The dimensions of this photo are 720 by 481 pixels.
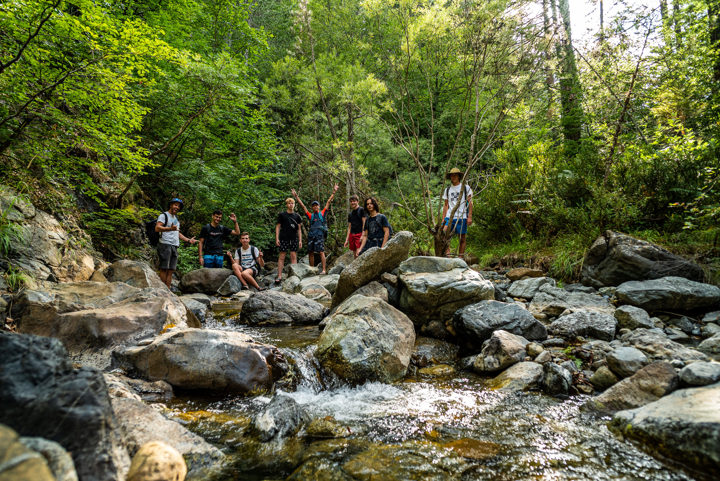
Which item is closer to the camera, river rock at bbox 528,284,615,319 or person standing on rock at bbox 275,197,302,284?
river rock at bbox 528,284,615,319

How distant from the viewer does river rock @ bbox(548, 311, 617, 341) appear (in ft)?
14.7

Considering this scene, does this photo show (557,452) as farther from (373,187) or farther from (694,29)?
(373,187)

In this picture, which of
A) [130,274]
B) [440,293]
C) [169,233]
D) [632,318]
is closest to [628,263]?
[632,318]

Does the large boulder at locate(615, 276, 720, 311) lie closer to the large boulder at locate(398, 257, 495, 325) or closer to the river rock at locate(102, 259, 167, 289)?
the large boulder at locate(398, 257, 495, 325)

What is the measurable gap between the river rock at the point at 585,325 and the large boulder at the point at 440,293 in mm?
1042

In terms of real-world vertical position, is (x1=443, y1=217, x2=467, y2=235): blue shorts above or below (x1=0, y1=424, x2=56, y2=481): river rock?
above

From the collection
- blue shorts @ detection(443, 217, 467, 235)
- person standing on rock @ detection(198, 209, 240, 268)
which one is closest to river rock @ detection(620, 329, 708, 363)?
blue shorts @ detection(443, 217, 467, 235)

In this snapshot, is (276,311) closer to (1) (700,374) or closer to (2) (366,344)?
(2) (366,344)

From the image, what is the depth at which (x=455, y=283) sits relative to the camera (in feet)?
17.5

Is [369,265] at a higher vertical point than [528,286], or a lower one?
higher

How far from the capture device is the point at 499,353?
4.04m

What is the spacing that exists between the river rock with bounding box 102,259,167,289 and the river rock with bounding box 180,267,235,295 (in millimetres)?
2477

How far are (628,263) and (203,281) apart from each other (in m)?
10.00

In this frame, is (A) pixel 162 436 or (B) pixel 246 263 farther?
(B) pixel 246 263
